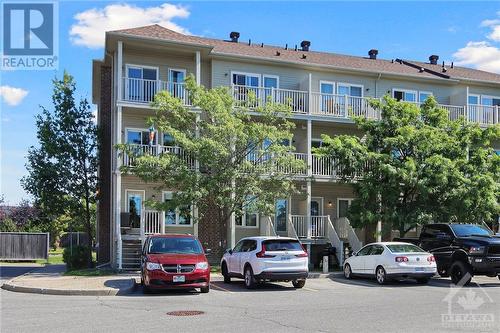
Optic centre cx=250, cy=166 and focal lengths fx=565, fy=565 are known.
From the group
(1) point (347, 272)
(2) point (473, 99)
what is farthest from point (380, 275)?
(2) point (473, 99)

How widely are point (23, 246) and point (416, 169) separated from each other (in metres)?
24.7

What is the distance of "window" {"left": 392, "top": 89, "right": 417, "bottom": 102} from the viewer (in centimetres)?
3156

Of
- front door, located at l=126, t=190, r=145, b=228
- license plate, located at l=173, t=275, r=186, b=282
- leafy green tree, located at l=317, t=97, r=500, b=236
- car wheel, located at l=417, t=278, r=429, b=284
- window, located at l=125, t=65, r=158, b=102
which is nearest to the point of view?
license plate, located at l=173, t=275, r=186, b=282

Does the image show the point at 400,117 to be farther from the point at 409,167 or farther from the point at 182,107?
the point at 182,107

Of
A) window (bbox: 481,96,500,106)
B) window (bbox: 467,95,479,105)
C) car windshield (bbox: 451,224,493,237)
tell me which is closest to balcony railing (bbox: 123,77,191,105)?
car windshield (bbox: 451,224,493,237)

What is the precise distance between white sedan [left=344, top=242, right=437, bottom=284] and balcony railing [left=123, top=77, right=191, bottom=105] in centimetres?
1126

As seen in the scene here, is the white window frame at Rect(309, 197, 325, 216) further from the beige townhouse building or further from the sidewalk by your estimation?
the sidewalk

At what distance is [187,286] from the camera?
15133mm

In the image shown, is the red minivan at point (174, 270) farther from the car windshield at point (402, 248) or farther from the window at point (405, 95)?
the window at point (405, 95)

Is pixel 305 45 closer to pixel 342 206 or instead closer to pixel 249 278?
pixel 342 206

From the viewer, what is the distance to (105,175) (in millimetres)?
28859

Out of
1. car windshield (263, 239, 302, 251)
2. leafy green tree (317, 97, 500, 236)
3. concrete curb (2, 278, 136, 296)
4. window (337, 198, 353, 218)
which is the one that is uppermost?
leafy green tree (317, 97, 500, 236)

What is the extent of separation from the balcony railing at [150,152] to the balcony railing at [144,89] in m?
2.20

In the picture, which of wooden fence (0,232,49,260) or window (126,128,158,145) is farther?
wooden fence (0,232,49,260)
